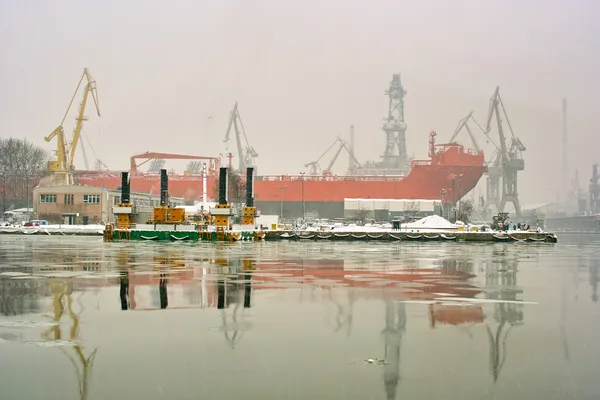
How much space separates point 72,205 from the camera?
92500 mm

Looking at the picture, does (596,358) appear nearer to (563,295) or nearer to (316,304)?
(316,304)

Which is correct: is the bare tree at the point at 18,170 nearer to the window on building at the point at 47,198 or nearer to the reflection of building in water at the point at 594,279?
the window on building at the point at 47,198

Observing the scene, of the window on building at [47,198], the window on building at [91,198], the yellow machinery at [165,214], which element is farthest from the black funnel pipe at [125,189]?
the window on building at [47,198]

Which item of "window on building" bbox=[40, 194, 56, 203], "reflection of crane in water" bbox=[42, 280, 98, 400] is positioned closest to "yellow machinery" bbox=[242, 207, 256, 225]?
"window on building" bbox=[40, 194, 56, 203]

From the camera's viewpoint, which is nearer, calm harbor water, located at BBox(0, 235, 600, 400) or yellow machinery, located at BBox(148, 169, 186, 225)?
calm harbor water, located at BBox(0, 235, 600, 400)

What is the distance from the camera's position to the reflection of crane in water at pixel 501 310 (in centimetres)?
998

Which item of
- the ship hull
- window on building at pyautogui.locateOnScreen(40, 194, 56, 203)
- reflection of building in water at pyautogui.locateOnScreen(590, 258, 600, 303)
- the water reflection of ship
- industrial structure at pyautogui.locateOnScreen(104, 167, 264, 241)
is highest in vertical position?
the ship hull

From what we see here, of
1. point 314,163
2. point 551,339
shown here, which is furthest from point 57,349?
point 314,163

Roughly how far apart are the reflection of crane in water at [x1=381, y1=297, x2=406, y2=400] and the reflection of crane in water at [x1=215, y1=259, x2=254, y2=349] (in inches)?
93.4

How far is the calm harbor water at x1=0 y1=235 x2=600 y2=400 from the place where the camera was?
8406mm

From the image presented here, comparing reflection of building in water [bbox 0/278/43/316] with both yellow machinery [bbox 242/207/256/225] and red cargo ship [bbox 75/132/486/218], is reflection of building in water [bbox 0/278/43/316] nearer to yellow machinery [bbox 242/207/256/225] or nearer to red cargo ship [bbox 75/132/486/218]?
yellow machinery [bbox 242/207/256/225]

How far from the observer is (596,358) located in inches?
397

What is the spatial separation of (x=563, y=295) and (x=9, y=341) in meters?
13.4

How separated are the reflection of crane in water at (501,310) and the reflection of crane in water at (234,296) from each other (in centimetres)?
387
